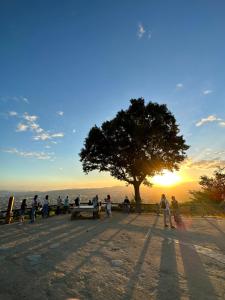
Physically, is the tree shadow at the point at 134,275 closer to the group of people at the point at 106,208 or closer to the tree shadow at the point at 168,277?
the tree shadow at the point at 168,277

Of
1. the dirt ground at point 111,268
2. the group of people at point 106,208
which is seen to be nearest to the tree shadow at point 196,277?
the dirt ground at point 111,268

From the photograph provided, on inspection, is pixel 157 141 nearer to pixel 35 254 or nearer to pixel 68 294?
pixel 35 254

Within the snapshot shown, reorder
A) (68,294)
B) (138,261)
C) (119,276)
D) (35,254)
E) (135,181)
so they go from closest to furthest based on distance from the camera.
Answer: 1. (68,294)
2. (119,276)
3. (138,261)
4. (35,254)
5. (135,181)

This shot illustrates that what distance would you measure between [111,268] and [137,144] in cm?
2199

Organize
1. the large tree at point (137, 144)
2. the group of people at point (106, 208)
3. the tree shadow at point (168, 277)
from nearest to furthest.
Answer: the tree shadow at point (168, 277) < the group of people at point (106, 208) < the large tree at point (137, 144)

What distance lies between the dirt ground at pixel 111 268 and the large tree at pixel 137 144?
57.5 ft

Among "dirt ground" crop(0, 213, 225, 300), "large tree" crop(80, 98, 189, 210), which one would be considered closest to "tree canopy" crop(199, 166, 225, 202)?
"large tree" crop(80, 98, 189, 210)

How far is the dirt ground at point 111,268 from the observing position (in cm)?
534

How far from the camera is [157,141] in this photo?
28172 mm

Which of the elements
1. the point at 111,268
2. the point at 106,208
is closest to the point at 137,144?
the point at 106,208

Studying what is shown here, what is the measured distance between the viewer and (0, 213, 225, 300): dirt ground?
17.5ft

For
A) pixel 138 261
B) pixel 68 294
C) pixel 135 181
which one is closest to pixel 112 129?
pixel 135 181

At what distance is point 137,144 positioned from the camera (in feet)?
92.3

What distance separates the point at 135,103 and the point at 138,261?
25684 millimetres
